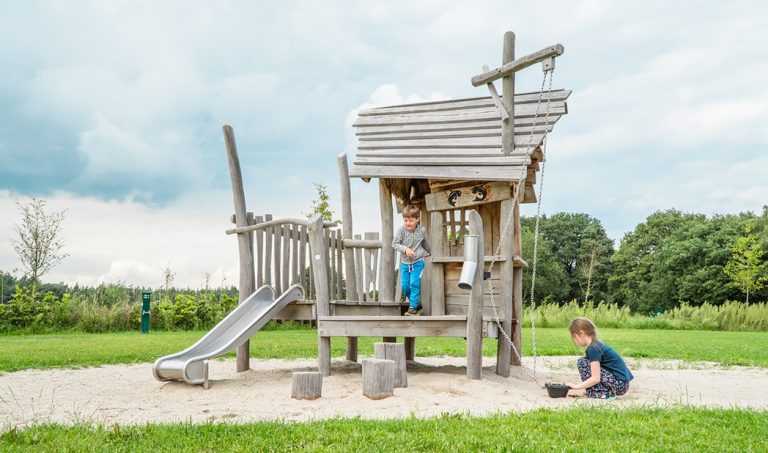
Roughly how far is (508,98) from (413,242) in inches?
93.3

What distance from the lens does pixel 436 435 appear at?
4539 millimetres

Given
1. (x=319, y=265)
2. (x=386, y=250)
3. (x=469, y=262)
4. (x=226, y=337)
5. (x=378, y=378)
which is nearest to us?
(x=378, y=378)

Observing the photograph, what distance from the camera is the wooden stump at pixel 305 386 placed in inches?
257

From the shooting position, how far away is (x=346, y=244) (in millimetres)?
10023

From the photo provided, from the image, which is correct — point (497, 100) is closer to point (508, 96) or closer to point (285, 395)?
point (508, 96)

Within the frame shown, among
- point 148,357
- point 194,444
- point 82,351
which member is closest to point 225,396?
point 194,444

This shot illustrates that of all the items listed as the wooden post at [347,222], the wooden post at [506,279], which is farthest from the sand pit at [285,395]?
the wooden post at [347,222]

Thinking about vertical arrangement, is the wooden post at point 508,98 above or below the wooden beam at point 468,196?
above

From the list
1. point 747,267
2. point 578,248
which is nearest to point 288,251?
point 747,267

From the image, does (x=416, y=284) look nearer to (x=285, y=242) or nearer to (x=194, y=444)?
(x=285, y=242)

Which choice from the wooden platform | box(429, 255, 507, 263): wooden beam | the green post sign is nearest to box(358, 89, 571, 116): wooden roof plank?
box(429, 255, 507, 263): wooden beam

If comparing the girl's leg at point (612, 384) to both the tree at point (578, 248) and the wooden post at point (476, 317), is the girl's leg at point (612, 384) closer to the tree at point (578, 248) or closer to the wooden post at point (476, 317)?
the wooden post at point (476, 317)

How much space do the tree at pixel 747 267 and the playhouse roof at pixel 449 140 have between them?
109ft

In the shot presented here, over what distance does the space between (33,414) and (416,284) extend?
495cm
